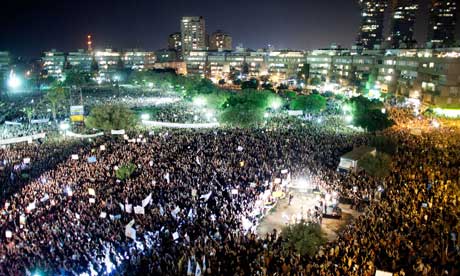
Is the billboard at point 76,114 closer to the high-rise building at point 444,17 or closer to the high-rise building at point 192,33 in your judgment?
the high-rise building at point 192,33

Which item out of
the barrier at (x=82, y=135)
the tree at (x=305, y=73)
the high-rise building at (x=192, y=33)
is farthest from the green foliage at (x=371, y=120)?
the high-rise building at (x=192, y=33)

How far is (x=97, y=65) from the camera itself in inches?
4872

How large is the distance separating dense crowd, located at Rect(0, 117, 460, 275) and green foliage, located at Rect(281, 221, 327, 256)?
28 cm

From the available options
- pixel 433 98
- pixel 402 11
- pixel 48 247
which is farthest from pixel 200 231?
pixel 402 11

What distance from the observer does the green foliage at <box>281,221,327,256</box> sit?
12031 mm

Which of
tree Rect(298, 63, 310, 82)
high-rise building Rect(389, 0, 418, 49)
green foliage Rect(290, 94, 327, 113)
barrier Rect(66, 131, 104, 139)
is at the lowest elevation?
barrier Rect(66, 131, 104, 139)

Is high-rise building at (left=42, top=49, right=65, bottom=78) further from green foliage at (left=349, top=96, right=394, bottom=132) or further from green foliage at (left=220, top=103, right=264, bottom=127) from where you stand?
green foliage at (left=349, top=96, right=394, bottom=132)

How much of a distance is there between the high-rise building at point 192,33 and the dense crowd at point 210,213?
15378cm

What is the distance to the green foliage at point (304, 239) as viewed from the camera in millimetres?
12031

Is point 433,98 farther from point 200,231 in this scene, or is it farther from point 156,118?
point 200,231

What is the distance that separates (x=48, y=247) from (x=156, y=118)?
2679 cm

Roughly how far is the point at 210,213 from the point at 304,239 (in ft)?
14.3

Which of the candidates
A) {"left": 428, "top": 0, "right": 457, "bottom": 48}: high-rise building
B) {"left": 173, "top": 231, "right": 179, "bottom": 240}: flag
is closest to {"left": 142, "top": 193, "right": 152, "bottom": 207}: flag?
{"left": 173, "top": 231, "right": 179, "bottom": 240}: flag

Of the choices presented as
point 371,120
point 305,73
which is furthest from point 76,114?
point 305,73
